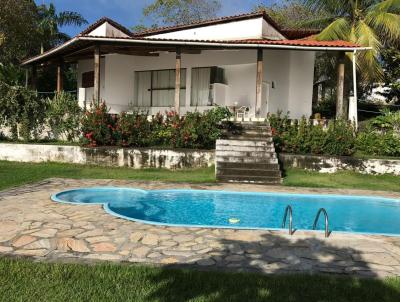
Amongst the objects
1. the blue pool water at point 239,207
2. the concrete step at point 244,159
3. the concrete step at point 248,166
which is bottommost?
the blue pool water at point 239,207

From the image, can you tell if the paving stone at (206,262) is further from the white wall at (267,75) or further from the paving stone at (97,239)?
the white wall at (267,75)

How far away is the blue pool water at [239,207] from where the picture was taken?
28.2 ft

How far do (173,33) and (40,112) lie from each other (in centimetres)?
759

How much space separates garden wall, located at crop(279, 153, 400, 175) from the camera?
41.1 ft

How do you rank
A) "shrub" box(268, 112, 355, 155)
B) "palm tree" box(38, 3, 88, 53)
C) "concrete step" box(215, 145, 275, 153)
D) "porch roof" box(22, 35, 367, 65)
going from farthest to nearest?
"palm tree" box(38, 3, 88, 53) < "porch roof" box(22, 35, 367, 65) < "shrub" box(268, 112, 355, 155) < "concrete step" box(215, 145, 275, 153)

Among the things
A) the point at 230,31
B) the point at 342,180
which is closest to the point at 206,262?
the point at 342,180

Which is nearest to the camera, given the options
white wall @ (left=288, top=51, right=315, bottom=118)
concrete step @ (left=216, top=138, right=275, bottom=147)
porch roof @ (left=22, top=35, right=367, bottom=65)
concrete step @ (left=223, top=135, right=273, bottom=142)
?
concrete step @ (left=216, top=138, right=275, bottom=147)

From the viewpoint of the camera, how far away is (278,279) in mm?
4289

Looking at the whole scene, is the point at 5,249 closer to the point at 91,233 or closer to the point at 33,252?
the point at 33,252

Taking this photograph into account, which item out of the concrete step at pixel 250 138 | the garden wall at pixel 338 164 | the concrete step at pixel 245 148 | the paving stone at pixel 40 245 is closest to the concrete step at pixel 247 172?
the concrete step at pixel 245 148

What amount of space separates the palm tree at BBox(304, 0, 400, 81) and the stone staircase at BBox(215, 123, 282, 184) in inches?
292

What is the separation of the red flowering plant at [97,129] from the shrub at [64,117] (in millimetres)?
1258

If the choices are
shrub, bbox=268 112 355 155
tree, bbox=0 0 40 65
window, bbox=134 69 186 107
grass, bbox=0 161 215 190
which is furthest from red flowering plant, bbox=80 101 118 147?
tree, bbox=0 0 40 65

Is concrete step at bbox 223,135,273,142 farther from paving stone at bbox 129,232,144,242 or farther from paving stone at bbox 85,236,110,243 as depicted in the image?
paving stone at bbox 85,236,110,243
